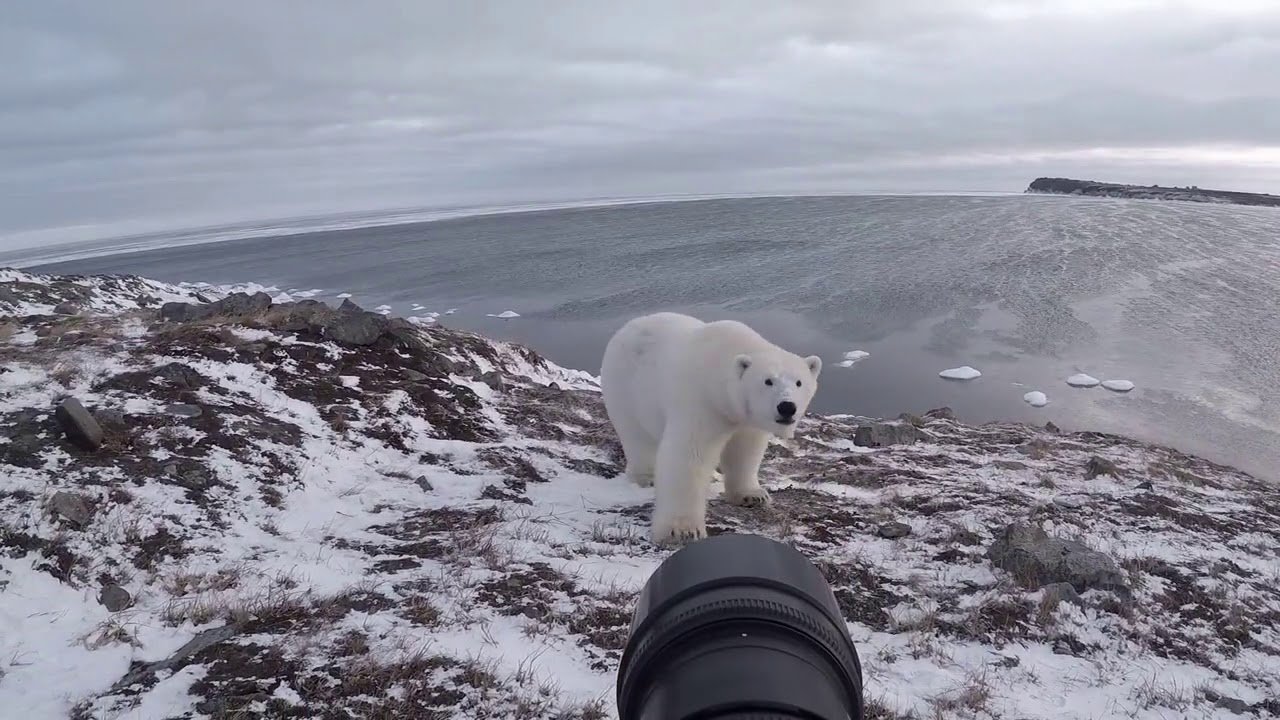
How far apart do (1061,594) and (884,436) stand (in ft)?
15.2

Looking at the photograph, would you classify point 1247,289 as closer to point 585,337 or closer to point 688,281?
point 688,281

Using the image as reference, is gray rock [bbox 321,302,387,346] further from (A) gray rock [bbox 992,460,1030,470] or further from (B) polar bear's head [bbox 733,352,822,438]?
(A) gray rock [bbox 992,460,1030,470]

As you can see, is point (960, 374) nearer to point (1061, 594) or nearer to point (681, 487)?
point (1061, 594)

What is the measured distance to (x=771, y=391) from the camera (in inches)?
196

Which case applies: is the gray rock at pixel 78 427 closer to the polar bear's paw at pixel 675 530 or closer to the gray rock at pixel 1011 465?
the polar bear's paw at pixel 675 530

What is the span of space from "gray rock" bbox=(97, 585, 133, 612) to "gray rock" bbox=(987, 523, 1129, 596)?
17.5ft

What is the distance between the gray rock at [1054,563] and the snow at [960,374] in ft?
34.6

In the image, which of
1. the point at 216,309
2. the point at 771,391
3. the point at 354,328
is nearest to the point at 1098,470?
the point at 771,391

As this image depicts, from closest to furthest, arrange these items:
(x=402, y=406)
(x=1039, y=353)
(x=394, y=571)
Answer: (x=394, y=571)
(x=402, y=406)
(x=1039, y=353)

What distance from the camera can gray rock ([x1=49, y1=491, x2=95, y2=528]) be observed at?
165 inches

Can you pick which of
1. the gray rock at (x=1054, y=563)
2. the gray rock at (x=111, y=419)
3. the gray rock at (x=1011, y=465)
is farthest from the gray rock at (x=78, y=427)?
the gray rock at (x=1011, y=465)

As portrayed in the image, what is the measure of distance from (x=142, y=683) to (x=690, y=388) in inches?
143

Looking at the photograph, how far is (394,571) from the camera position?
439 cm

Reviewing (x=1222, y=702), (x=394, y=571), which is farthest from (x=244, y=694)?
(x=1222, y=702)
